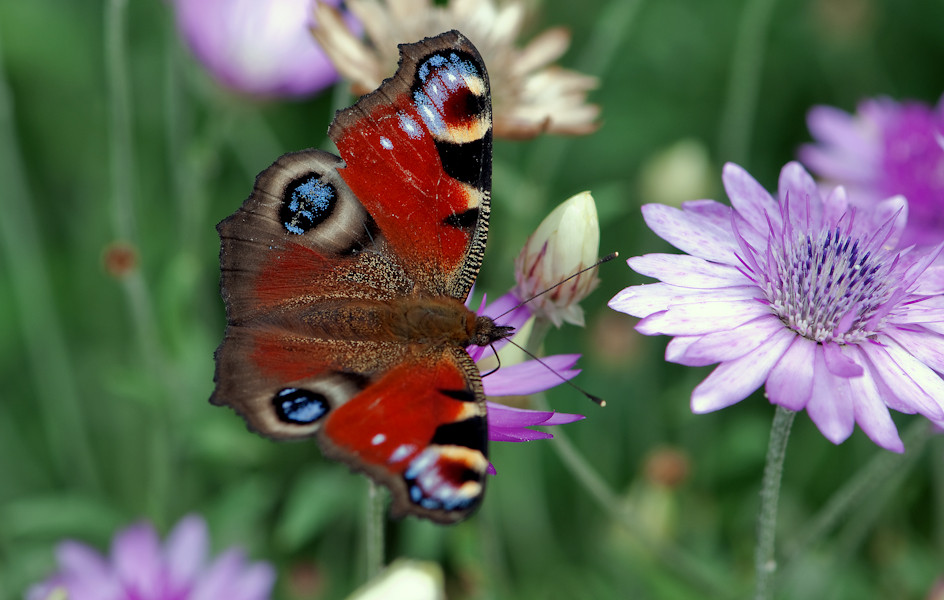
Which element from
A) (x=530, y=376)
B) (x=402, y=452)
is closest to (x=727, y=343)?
(x=530, y=376)

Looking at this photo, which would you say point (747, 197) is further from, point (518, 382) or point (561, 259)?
point (518, 382)

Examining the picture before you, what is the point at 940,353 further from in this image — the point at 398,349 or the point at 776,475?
the point at 398,349

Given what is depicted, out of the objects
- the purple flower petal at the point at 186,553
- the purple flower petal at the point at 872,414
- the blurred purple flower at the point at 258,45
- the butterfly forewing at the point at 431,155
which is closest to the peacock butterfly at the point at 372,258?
the butterfly forewing at the point at 431,155

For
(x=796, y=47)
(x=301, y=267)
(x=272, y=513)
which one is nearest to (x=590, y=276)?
(x=301, y=267)

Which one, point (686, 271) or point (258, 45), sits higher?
point (258, 45)

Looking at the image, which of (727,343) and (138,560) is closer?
(727,343)

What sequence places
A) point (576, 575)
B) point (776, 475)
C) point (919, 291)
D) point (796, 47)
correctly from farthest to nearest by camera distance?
1. point (796, 47)
2. point (576, 575)
3. point (919, 291)
4. point (776, 475)
